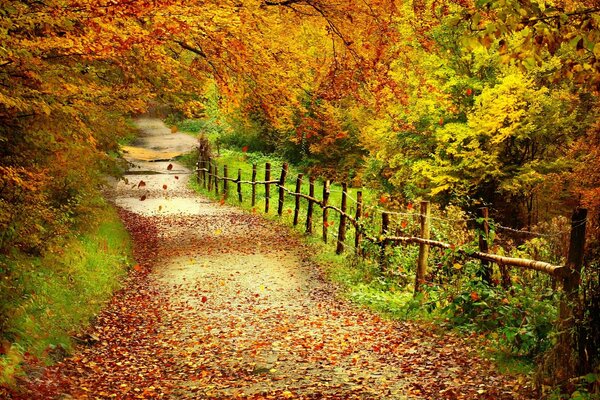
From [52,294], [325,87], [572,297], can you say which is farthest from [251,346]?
[325,87]

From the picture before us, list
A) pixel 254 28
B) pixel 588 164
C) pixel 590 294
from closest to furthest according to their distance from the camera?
pixel 590 294 < pixel 254 28 < pixel 588 164

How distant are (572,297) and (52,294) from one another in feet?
22.2

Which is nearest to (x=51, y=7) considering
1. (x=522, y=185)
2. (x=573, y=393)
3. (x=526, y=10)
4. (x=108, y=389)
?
(x=108, y=389)

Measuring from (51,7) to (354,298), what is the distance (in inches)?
247

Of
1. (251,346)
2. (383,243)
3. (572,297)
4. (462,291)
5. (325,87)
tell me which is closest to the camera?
(572,297)

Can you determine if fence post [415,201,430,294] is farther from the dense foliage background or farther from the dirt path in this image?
the dirt path

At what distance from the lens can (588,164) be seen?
14703mm

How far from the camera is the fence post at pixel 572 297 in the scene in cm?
494

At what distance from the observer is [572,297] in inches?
206

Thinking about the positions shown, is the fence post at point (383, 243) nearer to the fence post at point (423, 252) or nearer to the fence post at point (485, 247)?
the fence post at point (423, 252)

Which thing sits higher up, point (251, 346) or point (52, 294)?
point (52, 294)

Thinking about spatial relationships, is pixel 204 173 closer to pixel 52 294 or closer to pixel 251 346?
pixel 52 294

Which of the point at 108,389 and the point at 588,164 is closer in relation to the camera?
the point at 108,389

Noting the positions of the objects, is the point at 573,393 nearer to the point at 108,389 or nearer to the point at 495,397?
the point at 495,397
